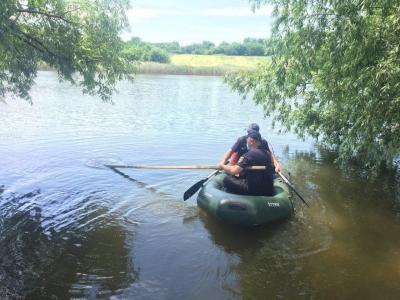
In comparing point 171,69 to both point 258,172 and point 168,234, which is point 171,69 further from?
point 168,234

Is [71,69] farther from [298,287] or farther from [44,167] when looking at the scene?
[298,287]

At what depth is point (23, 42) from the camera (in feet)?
21.2

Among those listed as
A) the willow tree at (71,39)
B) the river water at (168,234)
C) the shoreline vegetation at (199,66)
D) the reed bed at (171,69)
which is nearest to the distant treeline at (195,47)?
the shoreline vegetation at (199,66)

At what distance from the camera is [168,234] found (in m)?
5.44

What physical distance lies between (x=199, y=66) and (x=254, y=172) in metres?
48.3

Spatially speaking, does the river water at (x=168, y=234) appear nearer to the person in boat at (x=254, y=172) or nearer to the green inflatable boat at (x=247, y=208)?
the green inflatable boat at (x=247, y=208)

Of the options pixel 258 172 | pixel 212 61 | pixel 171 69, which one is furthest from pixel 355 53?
pixel 212 61

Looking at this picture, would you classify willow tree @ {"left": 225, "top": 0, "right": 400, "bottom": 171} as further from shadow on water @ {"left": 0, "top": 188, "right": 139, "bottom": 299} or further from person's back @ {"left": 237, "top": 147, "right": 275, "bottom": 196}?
shadow on water @ {"left": 0, "top": 188, "right": 139, "bottom": 299}

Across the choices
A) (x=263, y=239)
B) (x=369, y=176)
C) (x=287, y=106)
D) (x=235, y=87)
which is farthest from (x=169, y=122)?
(x=263, y=239)

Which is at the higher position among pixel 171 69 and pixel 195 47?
pixel 195 47

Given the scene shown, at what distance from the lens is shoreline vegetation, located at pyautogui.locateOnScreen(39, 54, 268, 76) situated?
39188mm

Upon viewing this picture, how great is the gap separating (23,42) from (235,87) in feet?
23.7

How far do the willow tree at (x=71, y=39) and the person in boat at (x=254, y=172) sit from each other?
4177 millimetres

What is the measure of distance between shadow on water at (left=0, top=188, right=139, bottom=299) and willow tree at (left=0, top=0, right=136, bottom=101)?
3.27 meters
